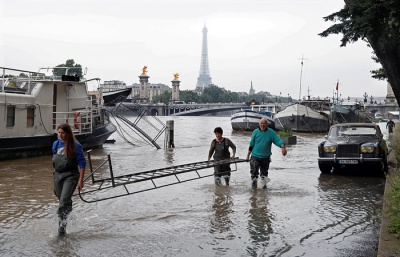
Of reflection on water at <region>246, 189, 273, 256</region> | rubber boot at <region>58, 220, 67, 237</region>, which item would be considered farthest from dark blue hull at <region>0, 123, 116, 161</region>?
rubber boot at <region>58, 220, 67, 237</region>

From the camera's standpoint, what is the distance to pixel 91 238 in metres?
7.19

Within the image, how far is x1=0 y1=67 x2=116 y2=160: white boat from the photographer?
1930 cm

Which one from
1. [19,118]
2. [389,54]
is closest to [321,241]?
[389,54]

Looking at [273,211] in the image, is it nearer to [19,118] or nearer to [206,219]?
[206,219]

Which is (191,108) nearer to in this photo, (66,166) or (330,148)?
(330,148)

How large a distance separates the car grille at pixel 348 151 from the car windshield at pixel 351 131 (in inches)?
44.1

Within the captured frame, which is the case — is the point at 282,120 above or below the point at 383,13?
below

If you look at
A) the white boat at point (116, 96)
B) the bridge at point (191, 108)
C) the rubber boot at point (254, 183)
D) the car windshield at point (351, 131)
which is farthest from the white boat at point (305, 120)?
the bridge at point (191, 108)

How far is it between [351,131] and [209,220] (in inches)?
310

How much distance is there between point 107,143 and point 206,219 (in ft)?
74.8

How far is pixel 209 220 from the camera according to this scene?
27.4 feet

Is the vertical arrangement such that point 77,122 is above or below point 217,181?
above

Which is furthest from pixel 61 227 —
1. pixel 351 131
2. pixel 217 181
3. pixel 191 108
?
pixel 191 108

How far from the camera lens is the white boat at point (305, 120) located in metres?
44.4
